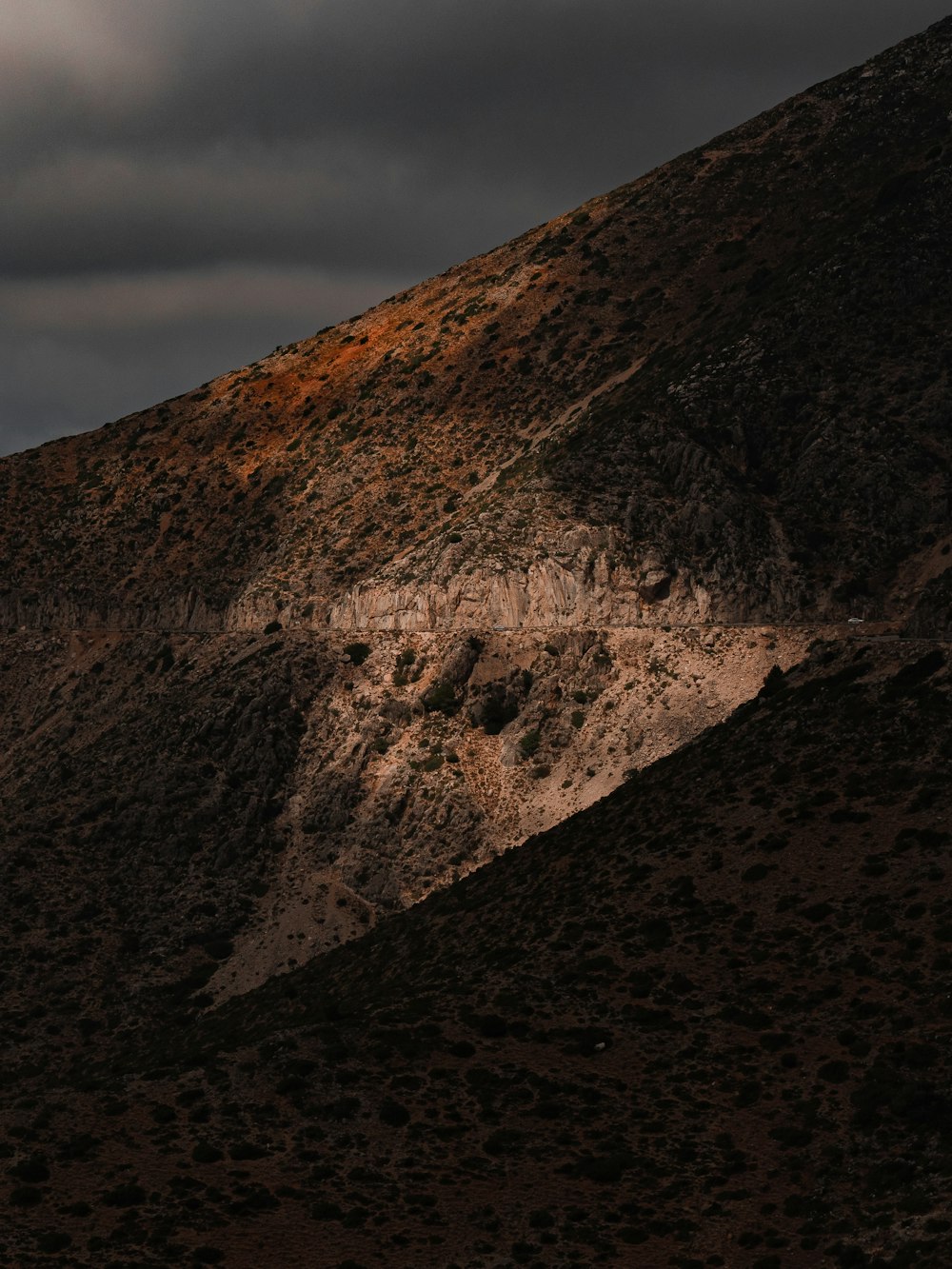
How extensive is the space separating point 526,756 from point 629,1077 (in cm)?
4953

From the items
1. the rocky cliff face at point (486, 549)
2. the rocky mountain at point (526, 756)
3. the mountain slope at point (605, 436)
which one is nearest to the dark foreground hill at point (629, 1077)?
the rocky mountain at point (526, 756)

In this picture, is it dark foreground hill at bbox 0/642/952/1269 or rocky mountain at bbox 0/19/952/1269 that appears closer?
dark foreground hill at bbox 0/642/952/1269

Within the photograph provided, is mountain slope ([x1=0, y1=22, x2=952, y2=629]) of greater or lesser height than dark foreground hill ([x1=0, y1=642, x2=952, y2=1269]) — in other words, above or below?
above

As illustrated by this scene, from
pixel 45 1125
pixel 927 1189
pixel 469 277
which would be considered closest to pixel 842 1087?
pixel 927 1189

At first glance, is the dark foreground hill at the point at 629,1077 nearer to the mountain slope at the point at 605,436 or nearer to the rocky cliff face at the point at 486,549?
the rocky cliff face at the point at 486,549

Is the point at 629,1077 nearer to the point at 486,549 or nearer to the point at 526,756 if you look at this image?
the point at 526,756

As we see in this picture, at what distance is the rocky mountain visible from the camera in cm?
5250

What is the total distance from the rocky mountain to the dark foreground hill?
179mm

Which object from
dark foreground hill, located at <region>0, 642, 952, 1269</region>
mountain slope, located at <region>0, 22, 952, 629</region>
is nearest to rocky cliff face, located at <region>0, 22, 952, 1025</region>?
mountain slope, located at <region>0, 22, 952, 629</region>

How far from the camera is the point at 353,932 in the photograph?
99.7 metres

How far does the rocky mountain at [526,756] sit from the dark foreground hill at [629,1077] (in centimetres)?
18

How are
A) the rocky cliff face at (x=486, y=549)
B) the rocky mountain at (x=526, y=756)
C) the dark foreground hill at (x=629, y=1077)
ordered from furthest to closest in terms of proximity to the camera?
the rocky cliff face at (x=486, y=549) → the rocky mountain at (x=526, y=756) → the dark foreground hill at (x=629, y=1077)

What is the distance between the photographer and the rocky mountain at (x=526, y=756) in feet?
172

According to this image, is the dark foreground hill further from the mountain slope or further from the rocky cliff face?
the mountain slope
